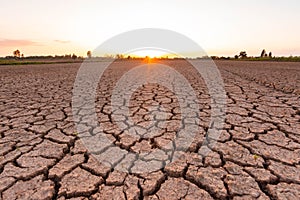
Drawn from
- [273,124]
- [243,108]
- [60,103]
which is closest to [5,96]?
[60,103]

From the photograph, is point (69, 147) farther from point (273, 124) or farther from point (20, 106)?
point (273, 124)

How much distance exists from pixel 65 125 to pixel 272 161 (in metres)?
2.20

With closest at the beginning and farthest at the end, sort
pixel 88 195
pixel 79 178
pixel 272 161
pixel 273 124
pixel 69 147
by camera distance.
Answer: pixel 88 195 < pixel 79 178 < pixel 272 161 < pixel 69 147 < pixel 273 124

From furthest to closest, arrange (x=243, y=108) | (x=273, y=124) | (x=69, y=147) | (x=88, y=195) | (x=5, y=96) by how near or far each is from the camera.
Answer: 1. (x=5, y=96)
2. (x=243, y=108)
3. (x=273, y=124)
4. (x=69, y=147)
5. (x=88, y=195)

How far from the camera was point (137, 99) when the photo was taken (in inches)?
150

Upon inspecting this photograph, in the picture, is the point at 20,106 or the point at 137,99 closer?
the point at 20,106

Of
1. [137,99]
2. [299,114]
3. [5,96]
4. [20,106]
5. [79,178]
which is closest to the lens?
[79,178]

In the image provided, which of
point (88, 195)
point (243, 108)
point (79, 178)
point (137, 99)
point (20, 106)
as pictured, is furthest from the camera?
point (137, 99)

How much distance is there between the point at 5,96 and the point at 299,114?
5.19 metres

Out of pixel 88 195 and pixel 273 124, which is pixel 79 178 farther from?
pixel 273 124

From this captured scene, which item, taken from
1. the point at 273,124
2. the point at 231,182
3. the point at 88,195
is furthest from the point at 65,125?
the point at 273,124

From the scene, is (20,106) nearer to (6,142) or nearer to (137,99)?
(6,142)

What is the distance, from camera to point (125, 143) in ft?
6.73

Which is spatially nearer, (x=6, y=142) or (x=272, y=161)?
(x=272, y=161)
